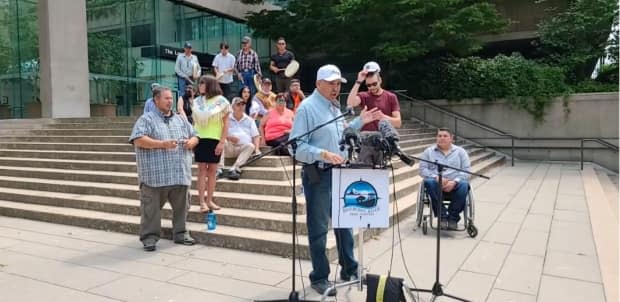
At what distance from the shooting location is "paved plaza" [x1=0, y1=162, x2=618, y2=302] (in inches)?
151

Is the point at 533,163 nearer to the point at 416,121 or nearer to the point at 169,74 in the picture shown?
the point at 416,121

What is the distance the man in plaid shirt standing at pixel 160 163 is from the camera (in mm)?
4949

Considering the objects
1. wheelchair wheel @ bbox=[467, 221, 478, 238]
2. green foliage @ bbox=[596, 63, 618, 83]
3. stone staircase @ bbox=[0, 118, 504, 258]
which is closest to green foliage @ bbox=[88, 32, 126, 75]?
stone staircase @ bbox=[0, 118, 504, 258]

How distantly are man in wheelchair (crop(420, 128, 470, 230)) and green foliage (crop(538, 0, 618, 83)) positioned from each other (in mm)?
11861

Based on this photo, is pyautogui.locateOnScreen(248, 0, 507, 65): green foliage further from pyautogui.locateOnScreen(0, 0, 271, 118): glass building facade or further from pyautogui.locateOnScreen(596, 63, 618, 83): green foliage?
pyautogui.locateOnScreen(0, 0, 271, 118): glass building facade

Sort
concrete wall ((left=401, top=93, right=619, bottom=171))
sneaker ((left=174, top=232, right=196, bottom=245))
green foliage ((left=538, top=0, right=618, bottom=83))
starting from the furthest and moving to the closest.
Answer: green foliage ((left=538, top=0, right=618, bottom=83)) < concrete wall ((left=401, top=93, right=619, bottom=171)) < sneaker ((left=174, top=232, right=196, bottom=245))

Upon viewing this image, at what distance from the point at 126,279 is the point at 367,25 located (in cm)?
1331

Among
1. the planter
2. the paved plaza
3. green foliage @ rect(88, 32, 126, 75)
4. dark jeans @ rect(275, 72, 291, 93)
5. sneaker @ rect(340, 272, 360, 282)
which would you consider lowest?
the paved plaza

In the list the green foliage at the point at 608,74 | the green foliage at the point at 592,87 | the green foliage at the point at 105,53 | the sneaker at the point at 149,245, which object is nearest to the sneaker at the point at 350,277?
the sneaker at the point at 149,245

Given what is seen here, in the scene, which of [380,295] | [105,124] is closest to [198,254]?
[380,295]

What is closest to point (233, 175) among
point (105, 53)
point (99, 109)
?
point (99, 109)

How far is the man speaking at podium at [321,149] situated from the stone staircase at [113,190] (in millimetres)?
968

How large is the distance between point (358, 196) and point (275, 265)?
160 centimetres

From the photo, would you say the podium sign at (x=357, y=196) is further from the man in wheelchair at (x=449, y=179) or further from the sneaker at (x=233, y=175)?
the sneaker at (x=233, y=175)
